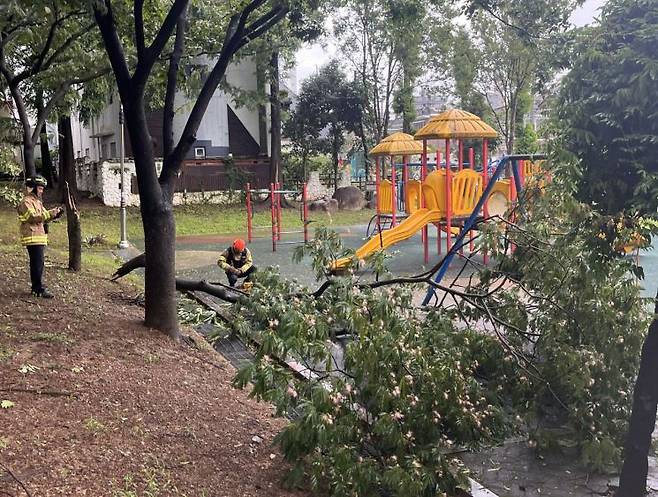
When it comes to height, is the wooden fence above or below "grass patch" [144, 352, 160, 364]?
above

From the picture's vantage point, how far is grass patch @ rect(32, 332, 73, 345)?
A: 19.8 feet

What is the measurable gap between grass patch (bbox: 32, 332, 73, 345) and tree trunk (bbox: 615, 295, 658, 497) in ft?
14.8

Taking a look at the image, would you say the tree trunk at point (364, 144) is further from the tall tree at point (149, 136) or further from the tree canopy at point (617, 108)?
the tree canopy at point (617, 108)

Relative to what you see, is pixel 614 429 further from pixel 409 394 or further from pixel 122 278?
pixel 122 278

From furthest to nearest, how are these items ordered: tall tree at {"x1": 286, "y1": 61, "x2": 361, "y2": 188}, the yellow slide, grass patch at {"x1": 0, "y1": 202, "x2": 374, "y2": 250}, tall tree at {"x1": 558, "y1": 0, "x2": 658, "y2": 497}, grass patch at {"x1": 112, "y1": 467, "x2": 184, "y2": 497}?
1. tall tree at {"x1": 286, "y1": 61, "x2": 361, "y2": 188}
2. grass patch at {"x1": 0, "y1": 202, "x2": 374, "y2": 250}
3. the yellow slide
4. grass patch at {"x1": 112, "y1": 467, "x2": 184, "y2": 497}
5. tall tree at {"x1": 558, "y1": 0, "x2": 658, "y2": 497}

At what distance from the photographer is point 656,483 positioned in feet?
15.1

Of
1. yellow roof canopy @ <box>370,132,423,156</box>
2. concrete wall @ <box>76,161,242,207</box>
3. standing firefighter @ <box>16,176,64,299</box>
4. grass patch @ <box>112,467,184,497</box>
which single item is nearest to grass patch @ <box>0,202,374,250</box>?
concrete wall @ <box>76,161,242,207</box>

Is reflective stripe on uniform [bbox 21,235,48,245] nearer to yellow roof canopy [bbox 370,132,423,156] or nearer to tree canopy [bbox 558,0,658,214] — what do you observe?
tree canopy [bbox 558,0,658,214]

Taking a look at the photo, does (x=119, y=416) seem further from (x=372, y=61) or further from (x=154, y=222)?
(x=372, y=61)

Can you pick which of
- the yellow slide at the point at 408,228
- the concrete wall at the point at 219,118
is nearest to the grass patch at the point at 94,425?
the yellow slide at the point at 408,228

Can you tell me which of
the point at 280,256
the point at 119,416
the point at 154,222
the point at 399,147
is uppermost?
the point at 399,147

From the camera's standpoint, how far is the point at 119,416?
14.9ft

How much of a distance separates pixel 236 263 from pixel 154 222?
328 cm

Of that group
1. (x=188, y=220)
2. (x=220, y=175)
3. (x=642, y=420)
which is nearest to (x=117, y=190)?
(x=188, y=220)
